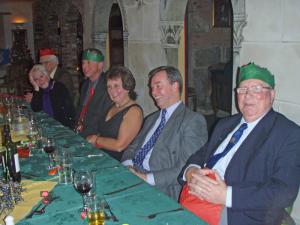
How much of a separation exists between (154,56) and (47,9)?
6.79 m

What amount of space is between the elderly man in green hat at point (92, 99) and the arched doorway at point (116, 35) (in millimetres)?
2268

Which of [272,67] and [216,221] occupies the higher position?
[272,67]

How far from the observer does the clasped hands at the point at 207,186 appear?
1845 mm

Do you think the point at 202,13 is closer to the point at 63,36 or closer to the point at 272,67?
the point at 63,36

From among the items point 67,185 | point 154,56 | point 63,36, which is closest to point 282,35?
point 67,185

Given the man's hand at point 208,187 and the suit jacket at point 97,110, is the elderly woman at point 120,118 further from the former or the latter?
the man's hand at point 208,187

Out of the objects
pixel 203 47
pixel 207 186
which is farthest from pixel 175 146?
pixel 203 47

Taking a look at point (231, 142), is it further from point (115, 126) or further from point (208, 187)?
point (115, 126)

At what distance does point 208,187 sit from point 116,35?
4.73 metres

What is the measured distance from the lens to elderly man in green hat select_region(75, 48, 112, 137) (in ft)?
11.2

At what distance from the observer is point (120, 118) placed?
115 inches

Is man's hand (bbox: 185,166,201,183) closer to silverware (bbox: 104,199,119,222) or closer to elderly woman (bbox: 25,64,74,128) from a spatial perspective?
silverware (bbox: 104,199,119,222)

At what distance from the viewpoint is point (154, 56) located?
4.54 m

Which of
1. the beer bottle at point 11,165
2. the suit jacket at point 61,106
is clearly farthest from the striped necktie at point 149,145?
the suit jacket at point 61,106
